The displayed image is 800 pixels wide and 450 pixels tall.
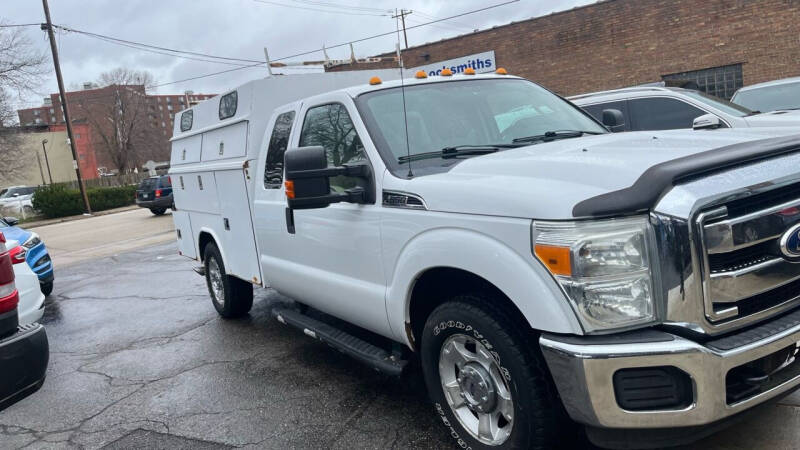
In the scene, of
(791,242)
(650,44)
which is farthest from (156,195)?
(791,242)

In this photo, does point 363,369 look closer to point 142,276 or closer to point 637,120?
point 637,120

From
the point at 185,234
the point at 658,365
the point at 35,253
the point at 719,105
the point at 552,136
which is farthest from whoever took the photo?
the point at 35,253

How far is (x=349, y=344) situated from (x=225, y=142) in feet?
8.95

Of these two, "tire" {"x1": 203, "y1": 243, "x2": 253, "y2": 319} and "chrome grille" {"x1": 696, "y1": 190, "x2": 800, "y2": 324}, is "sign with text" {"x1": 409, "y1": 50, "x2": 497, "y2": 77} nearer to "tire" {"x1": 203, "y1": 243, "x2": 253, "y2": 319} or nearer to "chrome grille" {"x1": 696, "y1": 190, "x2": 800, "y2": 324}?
"tire" {"x1": 203, "y1": 243, "x2": 253, "y2": 319}

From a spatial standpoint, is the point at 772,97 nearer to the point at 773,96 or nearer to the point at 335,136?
the point at 773,96

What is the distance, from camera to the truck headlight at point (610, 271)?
7.55ft

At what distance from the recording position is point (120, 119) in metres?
65.4

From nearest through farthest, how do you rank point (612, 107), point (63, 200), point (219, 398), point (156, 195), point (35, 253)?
point (219, 398)
point (612, 107)
point (35, 253)
point (156, 195)
point (63, 200)

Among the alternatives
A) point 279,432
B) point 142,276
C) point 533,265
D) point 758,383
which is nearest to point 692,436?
point 758,383

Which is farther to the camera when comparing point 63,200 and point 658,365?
Answer: point 63,200

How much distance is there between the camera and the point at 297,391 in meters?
4.35

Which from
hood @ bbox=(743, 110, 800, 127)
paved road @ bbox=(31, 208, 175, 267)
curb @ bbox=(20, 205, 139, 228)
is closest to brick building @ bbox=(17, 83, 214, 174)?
curb @ bbox=(20, 205, 139, 228)

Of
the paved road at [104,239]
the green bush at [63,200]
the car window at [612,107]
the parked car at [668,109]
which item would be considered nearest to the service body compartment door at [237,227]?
the parked car at [668,109]

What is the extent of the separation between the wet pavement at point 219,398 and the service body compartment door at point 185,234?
2.43ft
